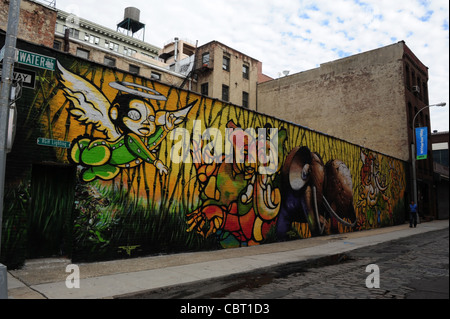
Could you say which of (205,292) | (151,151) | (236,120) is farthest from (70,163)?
(236,120)

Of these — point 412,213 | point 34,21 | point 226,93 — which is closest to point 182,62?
point 226,93

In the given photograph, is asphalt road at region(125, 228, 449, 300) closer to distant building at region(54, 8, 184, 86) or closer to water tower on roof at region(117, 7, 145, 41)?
distant building at region(54, 8, 184, 86)

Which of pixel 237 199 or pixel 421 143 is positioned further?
pixel 421 143

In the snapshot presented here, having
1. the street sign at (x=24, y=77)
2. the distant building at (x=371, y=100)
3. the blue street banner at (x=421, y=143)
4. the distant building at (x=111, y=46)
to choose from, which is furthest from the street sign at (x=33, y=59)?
the blue street banner at (x=421, y=143)

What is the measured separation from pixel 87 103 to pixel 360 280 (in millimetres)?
7460

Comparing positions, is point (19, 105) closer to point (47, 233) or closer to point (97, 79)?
point (97, 79)

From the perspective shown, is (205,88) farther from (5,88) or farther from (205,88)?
(5,88)

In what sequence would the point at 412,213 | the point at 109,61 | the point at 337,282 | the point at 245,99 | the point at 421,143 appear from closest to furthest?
the point at 337,282
the point at 412,213
the point at 421,143
the point at 109,61
the point at 245,99

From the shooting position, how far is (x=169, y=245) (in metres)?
9.30

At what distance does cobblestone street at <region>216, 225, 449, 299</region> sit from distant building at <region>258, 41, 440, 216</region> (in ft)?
61.9

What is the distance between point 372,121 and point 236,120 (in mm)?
19384

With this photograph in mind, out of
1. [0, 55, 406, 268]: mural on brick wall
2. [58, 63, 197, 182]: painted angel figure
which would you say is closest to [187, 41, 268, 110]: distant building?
[0, 55, 406, 268]: mural on brick wall

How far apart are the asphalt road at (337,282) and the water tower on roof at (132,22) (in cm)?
6880

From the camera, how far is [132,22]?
66125mm
